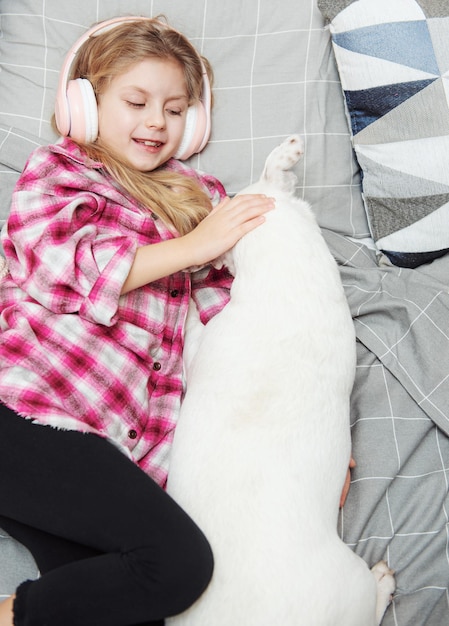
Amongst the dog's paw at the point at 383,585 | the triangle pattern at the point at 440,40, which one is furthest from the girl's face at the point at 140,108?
the dog's paw at the point at 383,585

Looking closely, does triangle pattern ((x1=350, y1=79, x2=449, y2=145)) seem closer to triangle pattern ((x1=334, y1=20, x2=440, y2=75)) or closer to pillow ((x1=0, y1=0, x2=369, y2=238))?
triangle pattern ((x1=334, y1=20, x2=440, y2=75))

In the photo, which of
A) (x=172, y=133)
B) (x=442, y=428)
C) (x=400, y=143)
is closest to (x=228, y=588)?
(x=442, y=428)

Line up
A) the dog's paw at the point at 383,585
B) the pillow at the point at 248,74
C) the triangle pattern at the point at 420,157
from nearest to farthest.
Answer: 1. the dog's paw at the point at 383,585
2. the triangle pattern at the point at 420,157
3. the pillow at the point at 248,74

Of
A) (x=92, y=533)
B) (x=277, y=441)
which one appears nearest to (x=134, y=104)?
(x=277, y=441)

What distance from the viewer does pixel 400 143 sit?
1816 millimetres

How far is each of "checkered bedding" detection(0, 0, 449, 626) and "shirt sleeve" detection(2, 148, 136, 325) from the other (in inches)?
13.4

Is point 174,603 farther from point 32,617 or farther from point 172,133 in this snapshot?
point 172,133

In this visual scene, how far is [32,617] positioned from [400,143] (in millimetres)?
1546

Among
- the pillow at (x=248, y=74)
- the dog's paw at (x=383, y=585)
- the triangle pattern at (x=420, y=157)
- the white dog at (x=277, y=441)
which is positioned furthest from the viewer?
the pillow at (x=248, y=74)

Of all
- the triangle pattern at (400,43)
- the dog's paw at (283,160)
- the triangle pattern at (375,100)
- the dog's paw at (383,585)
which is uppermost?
the triangle pattern at (400,43)

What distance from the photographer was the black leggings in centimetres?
119

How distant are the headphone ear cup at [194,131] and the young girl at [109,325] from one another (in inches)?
0.5

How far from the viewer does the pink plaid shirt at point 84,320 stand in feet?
4.73

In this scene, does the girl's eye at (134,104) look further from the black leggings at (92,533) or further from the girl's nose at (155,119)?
the black leggings at (92,533)
